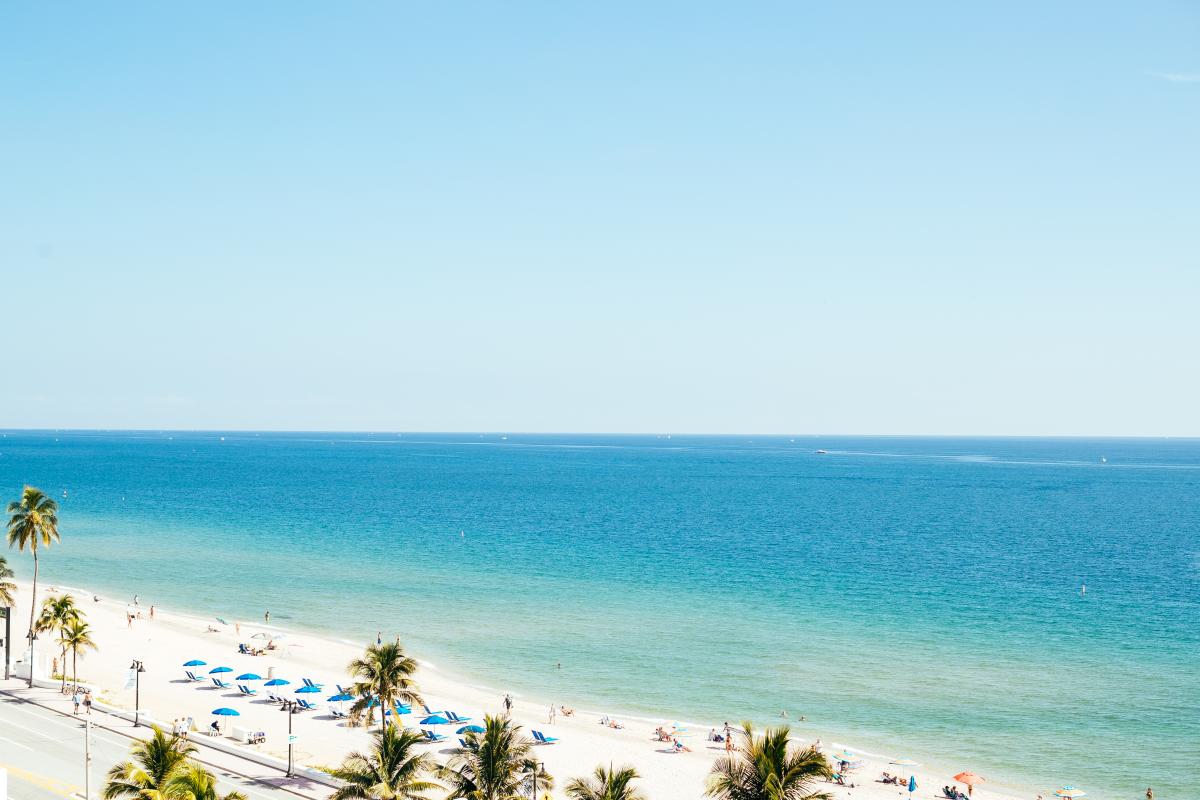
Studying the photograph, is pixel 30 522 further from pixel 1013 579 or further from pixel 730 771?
pixel 1013 579

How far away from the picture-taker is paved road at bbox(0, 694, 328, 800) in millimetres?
36375

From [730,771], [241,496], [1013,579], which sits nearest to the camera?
[730,771]

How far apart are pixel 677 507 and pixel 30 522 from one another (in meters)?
118

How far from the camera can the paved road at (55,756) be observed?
36.4 meters

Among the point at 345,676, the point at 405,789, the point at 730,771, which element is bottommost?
the point at 345,676

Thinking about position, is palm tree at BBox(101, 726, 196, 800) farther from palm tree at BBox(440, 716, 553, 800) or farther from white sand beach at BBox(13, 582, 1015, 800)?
white sand beach at BBox(13, 582, 1015, 800)

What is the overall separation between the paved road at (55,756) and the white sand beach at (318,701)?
16.6ft

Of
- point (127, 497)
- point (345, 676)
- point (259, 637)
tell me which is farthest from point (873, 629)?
point (127, 497)

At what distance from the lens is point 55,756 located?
1571 inches

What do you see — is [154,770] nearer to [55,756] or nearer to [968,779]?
[55,756]

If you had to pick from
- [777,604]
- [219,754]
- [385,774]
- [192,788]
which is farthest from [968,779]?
[777,604]

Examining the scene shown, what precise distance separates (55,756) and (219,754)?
6.75 metres

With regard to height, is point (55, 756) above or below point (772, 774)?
below

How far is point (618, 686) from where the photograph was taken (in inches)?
2261
